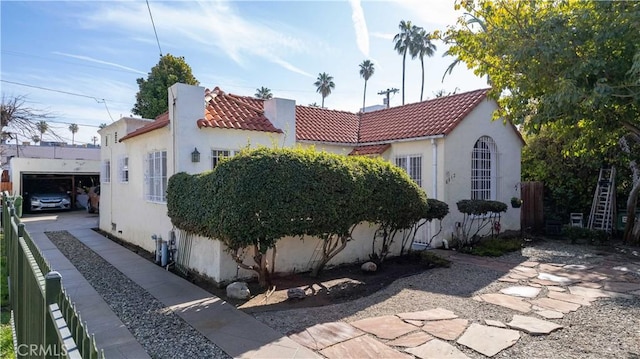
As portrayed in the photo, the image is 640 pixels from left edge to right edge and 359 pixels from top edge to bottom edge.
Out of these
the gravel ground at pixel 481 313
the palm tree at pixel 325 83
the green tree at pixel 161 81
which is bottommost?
the gravel ground at pixel 481 313

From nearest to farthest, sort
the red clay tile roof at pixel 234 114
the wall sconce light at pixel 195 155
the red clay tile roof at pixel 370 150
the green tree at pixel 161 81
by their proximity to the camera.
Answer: the wall sconce light at pixel 195 155 < the red clay tile roof at pixel 234 114 < the red clay tile roof at pixel 370 150 < the green tree at pixel 161 81

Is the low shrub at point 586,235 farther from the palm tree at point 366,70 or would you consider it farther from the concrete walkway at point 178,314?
the palm tree at point 366,70

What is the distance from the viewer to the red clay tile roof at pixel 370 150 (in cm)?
1501

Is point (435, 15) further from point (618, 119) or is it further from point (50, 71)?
point (50, 71)

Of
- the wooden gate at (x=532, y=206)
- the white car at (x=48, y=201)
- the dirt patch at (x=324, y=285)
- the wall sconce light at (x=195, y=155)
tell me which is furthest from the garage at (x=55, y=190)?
the wooden gate at (x=532, y=206)

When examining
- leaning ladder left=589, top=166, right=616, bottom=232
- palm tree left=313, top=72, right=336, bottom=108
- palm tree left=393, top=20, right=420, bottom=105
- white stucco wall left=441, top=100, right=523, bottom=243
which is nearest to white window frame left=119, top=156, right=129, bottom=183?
white stucco wall left=441, top=100, right=523, bottom=243

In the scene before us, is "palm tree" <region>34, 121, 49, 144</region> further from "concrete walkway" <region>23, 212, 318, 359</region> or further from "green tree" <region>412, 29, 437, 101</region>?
"green tree" <region>412, 29, 437, 101</region>

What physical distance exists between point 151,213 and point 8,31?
6.61 m

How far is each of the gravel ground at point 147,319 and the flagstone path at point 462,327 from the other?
1.50 meters

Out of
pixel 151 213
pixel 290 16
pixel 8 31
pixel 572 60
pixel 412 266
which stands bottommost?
pixel 412 266

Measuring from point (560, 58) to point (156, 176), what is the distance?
11.6 metres

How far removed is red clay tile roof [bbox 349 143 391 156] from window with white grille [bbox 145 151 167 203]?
7621mm

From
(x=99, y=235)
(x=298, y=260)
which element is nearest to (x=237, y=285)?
(x=298, y=260)

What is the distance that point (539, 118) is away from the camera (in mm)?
8242
